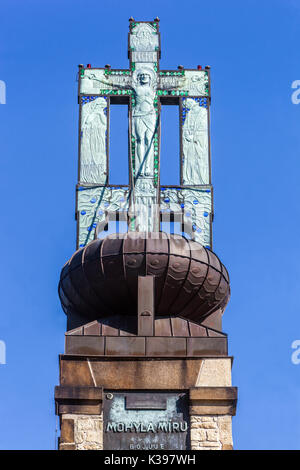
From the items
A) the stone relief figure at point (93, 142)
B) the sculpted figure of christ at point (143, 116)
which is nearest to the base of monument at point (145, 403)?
the stone relief figure at point (93, 142)

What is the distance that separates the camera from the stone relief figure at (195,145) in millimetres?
→ 34344

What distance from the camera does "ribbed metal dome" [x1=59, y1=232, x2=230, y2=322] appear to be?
3153 centimetres

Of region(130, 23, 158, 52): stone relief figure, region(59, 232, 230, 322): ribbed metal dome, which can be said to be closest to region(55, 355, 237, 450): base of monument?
region(59, 232, 230, 322): ribbed metal dome

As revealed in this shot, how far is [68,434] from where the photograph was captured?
28906 millimetres

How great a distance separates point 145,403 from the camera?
29.5m

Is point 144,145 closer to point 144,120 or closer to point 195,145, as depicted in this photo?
point 144,120

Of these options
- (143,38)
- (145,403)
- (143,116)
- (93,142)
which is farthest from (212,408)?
(143,38)

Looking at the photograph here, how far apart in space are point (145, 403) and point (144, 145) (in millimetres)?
8420

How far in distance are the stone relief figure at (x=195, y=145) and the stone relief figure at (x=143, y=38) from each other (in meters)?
2.22

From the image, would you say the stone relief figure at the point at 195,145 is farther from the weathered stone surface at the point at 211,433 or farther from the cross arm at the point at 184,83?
the weathered stone surface at the point at 211,433

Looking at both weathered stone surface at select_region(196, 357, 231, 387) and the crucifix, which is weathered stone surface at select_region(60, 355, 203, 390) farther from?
the crucifix

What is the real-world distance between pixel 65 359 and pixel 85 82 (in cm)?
960

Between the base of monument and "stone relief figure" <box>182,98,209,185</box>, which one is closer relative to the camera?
the base of monument
